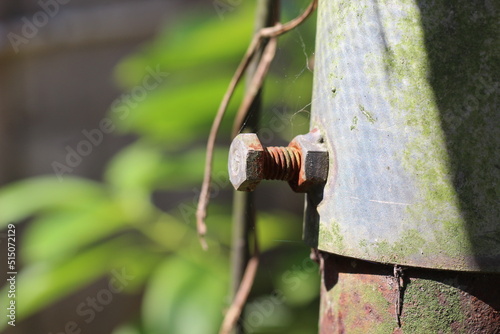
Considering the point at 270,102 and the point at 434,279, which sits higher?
the point at 270,102

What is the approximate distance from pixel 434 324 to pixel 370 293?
8 centimetres

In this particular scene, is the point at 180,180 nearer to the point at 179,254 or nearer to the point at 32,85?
the point at 179,254

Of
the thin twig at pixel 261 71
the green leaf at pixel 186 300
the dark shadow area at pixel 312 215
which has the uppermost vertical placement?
the thin twig at pixel 261 71

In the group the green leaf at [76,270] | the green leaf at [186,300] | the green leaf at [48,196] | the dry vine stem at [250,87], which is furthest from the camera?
the green leaf at [48,196]

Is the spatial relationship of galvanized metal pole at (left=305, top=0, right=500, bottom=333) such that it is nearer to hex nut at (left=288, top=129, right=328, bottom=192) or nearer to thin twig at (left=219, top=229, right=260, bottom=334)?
hex nut at (left=288, top=129, right=328, bottom=192)

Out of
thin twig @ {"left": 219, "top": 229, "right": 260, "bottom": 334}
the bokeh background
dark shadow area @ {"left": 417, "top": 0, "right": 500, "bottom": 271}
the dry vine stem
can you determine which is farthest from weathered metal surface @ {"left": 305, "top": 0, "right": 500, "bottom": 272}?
thin twig @ {"left": 219, "top": 229, "right": 260, "bottom": 334}

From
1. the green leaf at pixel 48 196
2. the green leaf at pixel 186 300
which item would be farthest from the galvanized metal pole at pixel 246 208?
the green leaf at pixel 48 196

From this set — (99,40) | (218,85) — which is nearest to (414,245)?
(218,85)

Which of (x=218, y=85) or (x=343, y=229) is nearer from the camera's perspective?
(x=343, y=229)

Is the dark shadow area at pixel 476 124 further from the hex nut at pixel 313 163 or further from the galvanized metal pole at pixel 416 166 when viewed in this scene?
the hex nut at pixel 313 163

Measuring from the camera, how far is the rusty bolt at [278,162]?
80cm

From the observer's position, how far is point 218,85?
1.86 m

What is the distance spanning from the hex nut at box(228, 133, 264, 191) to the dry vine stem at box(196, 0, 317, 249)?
263mm

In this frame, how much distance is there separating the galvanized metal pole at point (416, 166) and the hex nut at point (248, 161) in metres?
0.09
